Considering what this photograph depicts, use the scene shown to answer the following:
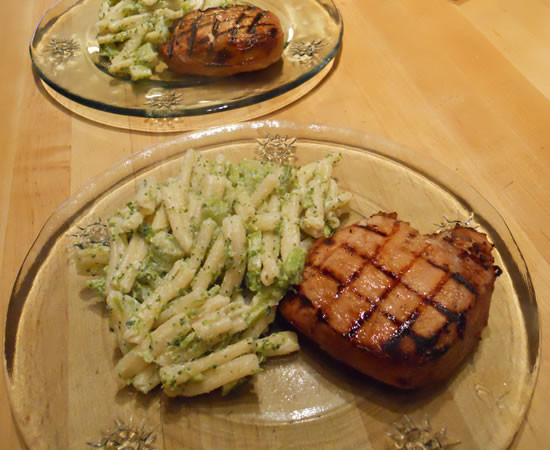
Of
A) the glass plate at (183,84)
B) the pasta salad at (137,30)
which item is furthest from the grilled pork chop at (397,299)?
the pasta salad at (137,30)

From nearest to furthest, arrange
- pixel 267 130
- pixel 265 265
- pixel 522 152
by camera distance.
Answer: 1. pixel 265 265
2. pixel 267 130
3. pixel 522 152

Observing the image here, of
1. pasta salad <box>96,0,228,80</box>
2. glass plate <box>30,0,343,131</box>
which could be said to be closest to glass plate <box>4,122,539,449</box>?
glass plate <box>30,0,343,131</box>

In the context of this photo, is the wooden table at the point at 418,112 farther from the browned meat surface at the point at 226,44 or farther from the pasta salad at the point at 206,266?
the pasta salad at the point at 206,266

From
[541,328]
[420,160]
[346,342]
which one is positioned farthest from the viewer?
[420,160]

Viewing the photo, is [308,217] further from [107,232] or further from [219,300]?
[107,232]

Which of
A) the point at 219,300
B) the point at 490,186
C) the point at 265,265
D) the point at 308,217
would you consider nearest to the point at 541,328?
the point at 490,186

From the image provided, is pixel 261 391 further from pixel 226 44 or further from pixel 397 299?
pixel 226 44
